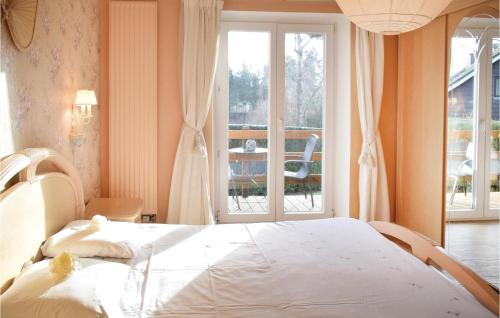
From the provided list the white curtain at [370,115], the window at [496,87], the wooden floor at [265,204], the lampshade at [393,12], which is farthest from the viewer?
the wooden floor at [265,204]

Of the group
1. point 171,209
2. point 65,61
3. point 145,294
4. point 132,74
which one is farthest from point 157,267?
point 132,74

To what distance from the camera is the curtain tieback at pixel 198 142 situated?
4160 mm

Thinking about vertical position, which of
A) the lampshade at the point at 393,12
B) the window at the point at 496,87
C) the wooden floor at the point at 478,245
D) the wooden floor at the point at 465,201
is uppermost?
the lampshade at the point at 393,12

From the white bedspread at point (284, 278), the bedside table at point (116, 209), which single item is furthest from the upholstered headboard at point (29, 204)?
the white bedspread at point (284, 278)

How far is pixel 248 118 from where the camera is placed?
4.63 metres

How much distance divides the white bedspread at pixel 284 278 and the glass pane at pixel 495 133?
928 millimetres

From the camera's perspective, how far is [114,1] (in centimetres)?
406

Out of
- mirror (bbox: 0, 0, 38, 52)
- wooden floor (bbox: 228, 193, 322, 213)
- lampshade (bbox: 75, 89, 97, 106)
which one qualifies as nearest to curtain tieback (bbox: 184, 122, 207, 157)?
wooden floor (bbox: 228, 193, 322, 213)

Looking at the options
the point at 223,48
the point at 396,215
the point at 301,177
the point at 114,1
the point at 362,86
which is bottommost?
the point at 396,215

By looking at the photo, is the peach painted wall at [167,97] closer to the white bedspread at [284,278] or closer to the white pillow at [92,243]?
the white bedspread at [284,278]

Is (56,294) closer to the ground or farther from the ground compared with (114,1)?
closer to the ground

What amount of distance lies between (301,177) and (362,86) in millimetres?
1050

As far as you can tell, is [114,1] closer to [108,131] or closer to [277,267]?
[108,131]

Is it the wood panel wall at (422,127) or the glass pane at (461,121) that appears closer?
the glass pane at (461,121)
